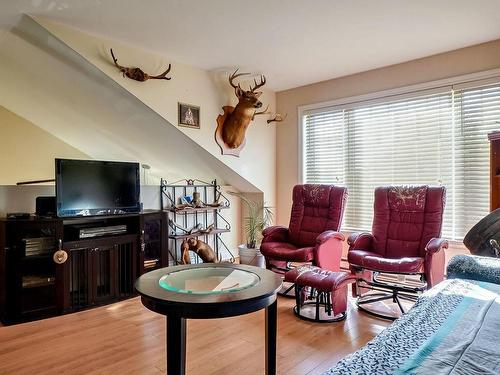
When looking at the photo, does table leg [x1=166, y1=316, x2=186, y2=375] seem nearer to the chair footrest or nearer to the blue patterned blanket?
the blue patterned blanket

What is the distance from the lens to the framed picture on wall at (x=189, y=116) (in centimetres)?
379

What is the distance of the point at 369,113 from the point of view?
418cm

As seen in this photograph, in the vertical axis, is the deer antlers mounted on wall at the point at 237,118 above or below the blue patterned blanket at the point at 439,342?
above

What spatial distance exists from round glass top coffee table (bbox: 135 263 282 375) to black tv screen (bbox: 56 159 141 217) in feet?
4.67

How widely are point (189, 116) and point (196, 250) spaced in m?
1.50

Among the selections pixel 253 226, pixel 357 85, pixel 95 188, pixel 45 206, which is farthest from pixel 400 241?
pixel 45 206

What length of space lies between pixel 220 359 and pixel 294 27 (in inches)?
104

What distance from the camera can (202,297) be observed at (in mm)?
1582

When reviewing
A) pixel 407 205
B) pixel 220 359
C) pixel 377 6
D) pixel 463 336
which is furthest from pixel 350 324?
pixel 377 6

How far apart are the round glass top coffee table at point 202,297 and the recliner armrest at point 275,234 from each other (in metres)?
1.63

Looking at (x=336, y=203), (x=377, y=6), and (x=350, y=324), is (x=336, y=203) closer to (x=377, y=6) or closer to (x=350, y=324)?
(x=350, y=324)

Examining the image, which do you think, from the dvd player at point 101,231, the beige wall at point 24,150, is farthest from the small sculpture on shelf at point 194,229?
the beige wall at point 24,150

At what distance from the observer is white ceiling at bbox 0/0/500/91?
2615 mm

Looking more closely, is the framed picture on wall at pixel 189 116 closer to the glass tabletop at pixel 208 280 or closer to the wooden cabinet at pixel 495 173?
the glass tabletop at pixel 208 280
